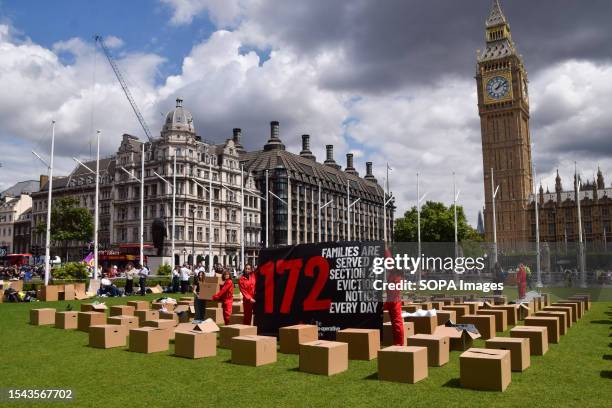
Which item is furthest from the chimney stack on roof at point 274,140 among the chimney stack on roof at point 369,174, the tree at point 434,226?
the chimney stack on roof at point 369,174

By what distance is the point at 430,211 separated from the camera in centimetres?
8806

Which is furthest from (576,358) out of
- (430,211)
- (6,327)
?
(430,211)

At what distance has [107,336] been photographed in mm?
13141

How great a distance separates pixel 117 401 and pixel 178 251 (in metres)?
68.7

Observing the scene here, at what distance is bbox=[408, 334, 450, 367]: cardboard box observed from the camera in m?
10.6

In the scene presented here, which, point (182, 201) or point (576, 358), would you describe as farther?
point (182, 201)

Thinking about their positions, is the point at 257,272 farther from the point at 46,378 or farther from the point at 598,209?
the point at 598,209

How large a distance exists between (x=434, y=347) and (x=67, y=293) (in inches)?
915

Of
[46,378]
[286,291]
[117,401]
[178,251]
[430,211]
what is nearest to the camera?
[117,401]

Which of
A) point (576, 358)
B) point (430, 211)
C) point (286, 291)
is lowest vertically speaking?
point (576, 358)

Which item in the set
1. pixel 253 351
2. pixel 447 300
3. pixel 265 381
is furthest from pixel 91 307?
pixel 447 300

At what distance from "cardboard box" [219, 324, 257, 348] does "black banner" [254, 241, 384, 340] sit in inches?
55.7

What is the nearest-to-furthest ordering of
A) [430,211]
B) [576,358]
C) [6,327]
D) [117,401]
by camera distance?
→ 1. [117,401]
2. [576,358]
3. [6,327]
4. [430,211]

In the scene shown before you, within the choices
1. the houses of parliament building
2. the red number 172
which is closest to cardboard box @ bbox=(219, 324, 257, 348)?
the red number 172
